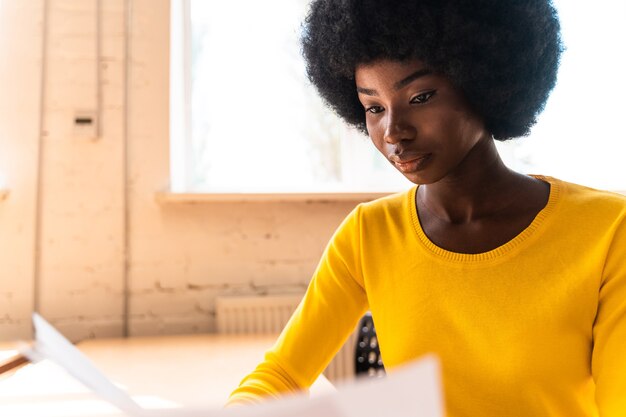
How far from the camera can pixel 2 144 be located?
6.26 ft

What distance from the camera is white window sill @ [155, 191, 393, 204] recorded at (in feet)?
6.44

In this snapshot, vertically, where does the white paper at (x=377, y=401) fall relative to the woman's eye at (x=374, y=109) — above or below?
below

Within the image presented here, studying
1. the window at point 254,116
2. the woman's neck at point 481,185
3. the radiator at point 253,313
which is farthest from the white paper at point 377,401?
the window at point 254,116

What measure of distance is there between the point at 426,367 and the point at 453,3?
623 mm

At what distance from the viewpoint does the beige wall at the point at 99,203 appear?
6.26 ft

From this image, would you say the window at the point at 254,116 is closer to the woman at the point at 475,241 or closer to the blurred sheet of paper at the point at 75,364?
the woman at the point at 475,241

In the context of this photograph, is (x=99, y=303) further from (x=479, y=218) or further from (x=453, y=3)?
(x=453, y=3)

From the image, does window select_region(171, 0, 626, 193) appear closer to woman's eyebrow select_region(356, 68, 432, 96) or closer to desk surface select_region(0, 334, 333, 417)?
desk surface select_region(0, 334, 333, 417)

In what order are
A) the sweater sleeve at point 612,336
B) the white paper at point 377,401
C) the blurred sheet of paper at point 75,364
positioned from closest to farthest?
the white paper at point 377,401, the blurred sheet of paper at point 75,364, the sweater sleeve at point 612,336

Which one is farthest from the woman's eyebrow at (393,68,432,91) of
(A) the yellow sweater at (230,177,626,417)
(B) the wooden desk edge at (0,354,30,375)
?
(B) the wooden desk edge at (0,354,30,375)

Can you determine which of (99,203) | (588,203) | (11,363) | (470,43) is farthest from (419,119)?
(99,203)

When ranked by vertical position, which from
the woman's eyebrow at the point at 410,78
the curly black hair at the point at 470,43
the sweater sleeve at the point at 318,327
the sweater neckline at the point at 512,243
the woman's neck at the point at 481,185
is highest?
the curly black hair at the point at 470,43

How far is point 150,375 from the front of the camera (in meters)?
1.36

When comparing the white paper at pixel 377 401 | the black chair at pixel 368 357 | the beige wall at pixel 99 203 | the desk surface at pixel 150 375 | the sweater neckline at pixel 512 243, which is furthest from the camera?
the beige wall at pixel 99 203
